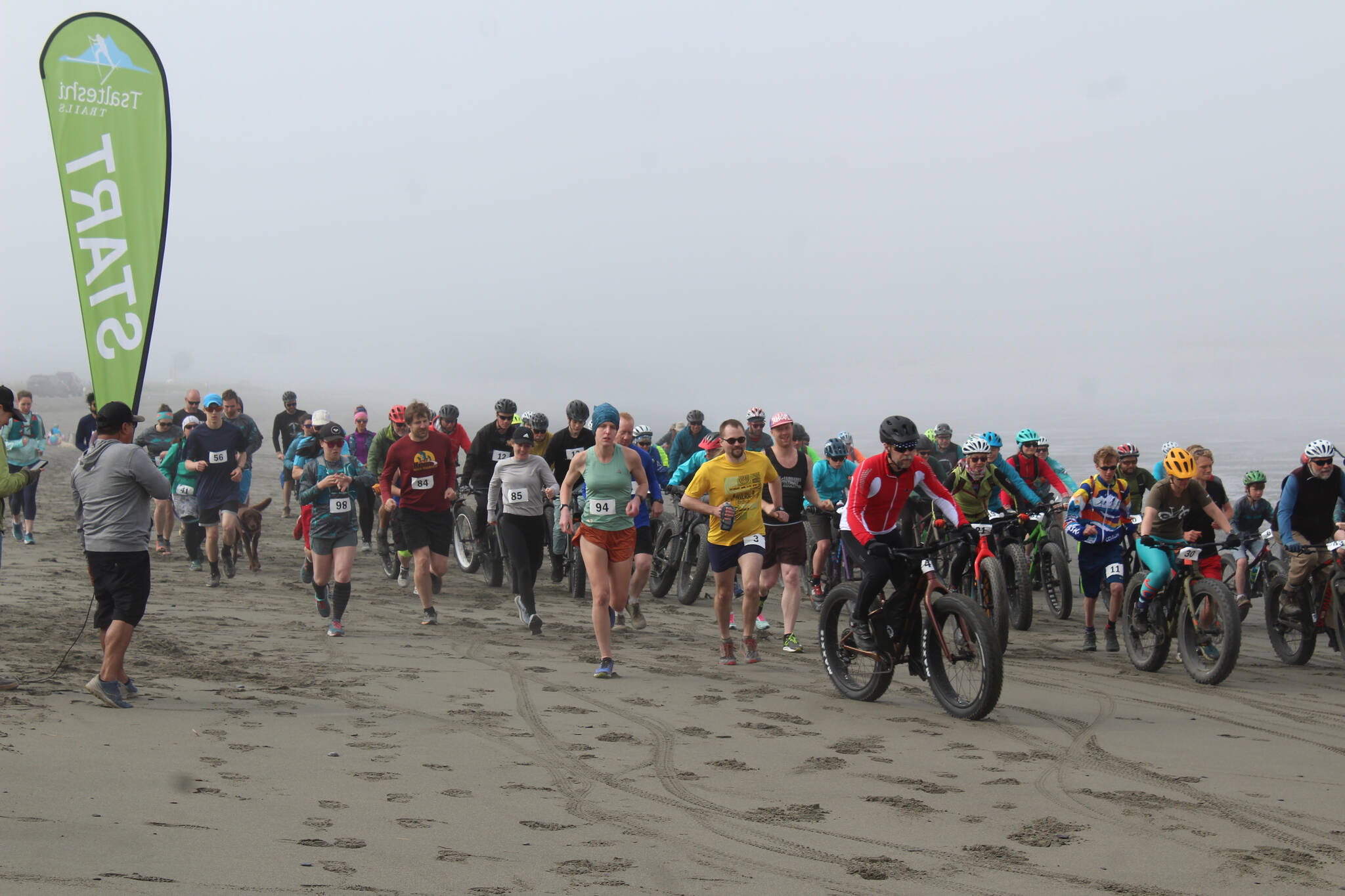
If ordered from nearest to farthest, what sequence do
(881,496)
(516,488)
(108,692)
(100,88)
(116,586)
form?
(108,692) < (116,586) < (881,496) < (100,88) < (516,488)

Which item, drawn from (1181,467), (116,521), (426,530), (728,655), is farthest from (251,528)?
(1181,467)

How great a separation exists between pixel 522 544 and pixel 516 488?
1.69ft

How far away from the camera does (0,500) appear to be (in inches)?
304

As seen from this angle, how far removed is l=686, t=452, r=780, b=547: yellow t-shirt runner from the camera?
9.18 meters

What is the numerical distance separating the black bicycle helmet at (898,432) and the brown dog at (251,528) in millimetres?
8571

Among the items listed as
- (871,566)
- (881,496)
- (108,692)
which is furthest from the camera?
(881,496)

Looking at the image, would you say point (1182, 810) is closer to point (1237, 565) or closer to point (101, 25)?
point (1237, 565)

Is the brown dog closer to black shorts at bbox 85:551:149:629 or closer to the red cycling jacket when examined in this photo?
black shorts at bbox 85:551:149:629

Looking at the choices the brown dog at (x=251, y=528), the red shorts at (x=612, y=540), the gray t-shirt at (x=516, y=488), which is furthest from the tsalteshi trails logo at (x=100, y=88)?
the brown dog at (x=251, y=528)

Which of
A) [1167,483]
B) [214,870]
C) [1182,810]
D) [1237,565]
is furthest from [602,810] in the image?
[1237,565]

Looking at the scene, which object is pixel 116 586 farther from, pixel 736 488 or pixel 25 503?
A: pixel 25 503

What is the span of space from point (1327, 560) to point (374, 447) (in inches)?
345

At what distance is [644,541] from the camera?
12.1 meters

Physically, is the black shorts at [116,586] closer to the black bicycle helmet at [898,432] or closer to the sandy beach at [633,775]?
the sandy beach at [633,775]
